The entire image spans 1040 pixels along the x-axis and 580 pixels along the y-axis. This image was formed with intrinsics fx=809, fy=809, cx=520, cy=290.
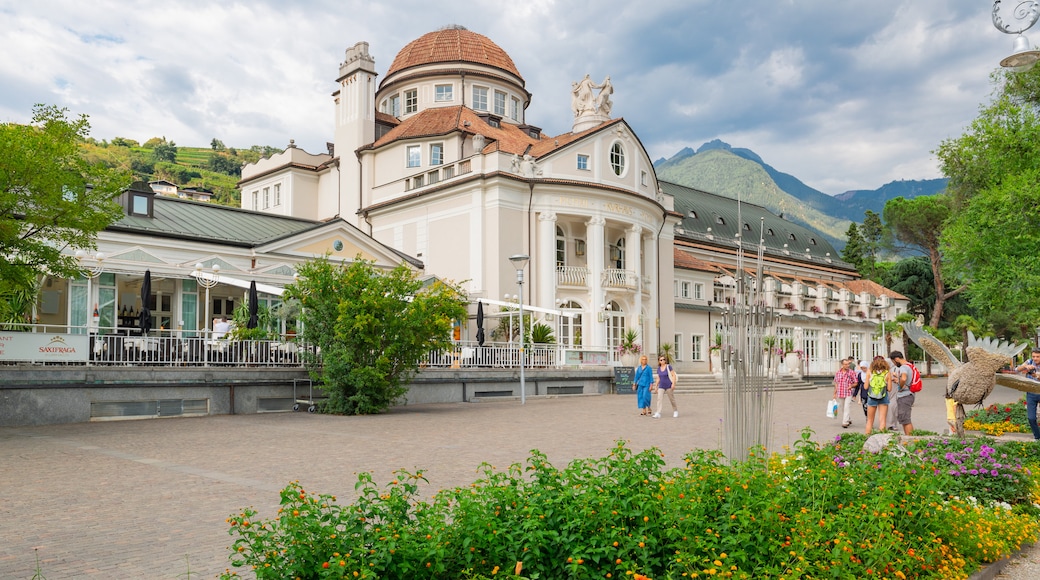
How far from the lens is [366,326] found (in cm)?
1959

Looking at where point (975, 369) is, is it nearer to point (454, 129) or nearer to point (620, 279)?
point (620, 279)

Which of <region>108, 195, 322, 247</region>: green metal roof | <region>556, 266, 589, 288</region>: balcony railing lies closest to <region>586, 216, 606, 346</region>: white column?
<region>556, 266, 589, 288</region>: balcony railing

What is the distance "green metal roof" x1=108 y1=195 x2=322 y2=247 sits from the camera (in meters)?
28.0

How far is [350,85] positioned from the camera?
44.3 m

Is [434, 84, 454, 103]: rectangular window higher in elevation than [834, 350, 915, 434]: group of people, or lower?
higher

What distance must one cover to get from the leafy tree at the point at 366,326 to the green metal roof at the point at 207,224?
985cm

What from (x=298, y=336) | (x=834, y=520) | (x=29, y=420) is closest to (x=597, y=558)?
(x=834, y=520)

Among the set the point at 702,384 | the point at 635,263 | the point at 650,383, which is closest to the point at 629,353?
the point at 702,384

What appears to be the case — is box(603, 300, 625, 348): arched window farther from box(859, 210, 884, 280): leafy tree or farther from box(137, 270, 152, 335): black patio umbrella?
box(859, 210, 884, 280): leafy tree

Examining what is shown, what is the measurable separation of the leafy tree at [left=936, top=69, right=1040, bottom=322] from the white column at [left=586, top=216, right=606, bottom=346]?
47.6 ft

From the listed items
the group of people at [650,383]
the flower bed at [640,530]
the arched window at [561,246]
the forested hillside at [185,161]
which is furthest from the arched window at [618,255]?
the forested hillside at [185,161]

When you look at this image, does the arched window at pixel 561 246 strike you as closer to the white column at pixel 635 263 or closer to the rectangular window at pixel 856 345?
the white column at pixel 635 263

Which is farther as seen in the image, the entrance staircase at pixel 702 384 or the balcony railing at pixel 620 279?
the balcony railing at pixel 620 279

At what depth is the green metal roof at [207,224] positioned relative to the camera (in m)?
28.0
